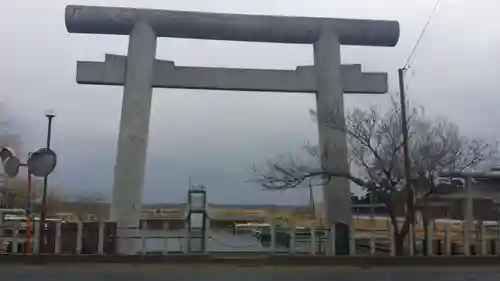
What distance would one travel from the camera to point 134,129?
23.6 meters

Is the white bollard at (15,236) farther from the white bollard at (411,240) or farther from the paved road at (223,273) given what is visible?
the white bollard at (411,240)

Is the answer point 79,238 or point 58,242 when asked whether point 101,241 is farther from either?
point 58,242

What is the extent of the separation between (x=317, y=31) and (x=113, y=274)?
1275 cm

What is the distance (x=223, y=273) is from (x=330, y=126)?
377 inches

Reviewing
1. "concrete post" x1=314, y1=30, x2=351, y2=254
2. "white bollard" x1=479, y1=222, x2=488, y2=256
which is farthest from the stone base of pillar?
"white bollard" x1=479, y1=222, x2=488, y2=256

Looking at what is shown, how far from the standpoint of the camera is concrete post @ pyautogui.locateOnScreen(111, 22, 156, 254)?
23.2 meters

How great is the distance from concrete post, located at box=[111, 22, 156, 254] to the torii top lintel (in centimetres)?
52

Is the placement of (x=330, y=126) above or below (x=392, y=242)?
above

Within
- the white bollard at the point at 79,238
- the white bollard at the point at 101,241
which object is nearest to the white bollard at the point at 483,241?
the white bollard at the point at 101,241

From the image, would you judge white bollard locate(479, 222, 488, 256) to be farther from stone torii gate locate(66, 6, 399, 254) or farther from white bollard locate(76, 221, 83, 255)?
white bollard locate(76, 221, 83, 255)

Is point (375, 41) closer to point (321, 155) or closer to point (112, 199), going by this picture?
point (321, 155)

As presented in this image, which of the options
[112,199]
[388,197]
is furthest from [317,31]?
[112,199]

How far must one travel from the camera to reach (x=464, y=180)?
24562 mm

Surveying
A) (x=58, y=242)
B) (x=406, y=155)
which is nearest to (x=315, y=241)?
(x=406, y=155)
